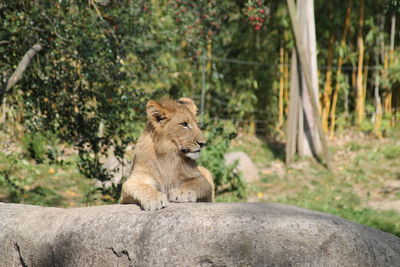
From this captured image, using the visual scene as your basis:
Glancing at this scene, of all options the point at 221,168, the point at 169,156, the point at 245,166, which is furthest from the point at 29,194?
the point at 169,156

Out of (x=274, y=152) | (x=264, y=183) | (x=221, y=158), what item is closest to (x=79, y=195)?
(x=221, y=158)

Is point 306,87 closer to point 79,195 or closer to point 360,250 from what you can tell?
point 79,195

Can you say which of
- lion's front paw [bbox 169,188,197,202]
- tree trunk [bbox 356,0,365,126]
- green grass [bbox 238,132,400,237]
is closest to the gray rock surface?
green grass [bbox 238,132,400,237]

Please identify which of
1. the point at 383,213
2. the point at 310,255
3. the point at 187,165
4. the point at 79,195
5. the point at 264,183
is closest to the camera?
the point at 310,255

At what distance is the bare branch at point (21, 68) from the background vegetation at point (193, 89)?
131 millimetres

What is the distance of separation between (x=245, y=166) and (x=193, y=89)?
329cm

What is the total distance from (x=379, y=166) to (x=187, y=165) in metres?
7.66

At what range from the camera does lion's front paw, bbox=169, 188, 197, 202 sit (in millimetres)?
4086

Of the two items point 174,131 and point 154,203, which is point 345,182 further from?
point 154,203

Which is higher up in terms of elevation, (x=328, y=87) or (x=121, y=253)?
(x=328, y=87)

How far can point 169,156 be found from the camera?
14.0 feet

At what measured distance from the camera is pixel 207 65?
13531 millimetres

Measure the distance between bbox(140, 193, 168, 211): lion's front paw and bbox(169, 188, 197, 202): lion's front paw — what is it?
0.21 meters

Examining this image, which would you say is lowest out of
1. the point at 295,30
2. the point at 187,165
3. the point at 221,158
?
the point at 221,158
